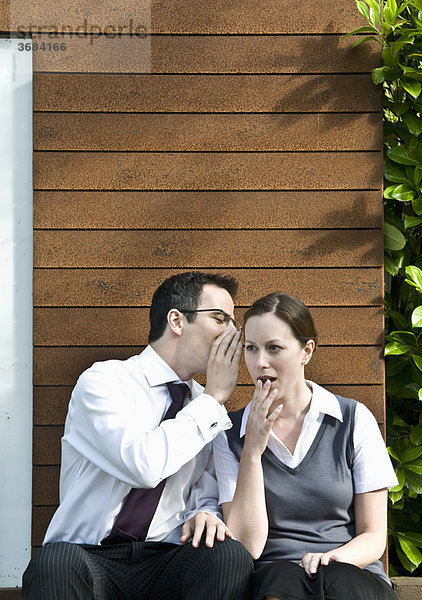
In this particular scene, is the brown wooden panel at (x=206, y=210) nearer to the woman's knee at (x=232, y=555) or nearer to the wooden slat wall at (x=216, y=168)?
the wooden slat wall at (x=216, y=168)

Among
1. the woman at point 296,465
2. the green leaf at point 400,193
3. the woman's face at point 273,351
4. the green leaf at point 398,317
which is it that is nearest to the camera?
the woman at point 296,465

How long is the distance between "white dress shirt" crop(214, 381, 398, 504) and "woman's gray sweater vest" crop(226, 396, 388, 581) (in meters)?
0.02

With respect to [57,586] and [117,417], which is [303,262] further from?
[57,586]

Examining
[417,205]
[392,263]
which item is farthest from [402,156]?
[392,263]

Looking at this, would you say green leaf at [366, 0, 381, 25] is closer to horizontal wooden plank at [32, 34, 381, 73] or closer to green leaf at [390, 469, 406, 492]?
horizontal wooden plank at [32, 34, 381, 73]

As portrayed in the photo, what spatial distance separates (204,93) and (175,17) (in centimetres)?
32

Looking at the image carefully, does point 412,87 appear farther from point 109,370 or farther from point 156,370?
point 109,370

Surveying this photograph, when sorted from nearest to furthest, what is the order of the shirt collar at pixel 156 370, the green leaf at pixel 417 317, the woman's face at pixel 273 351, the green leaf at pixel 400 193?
the woman's face at pixel 273 351 < the shirt collar at pixel 156 370 < the green leaf at pixel 417 317 < the green leaf at pixel 400 193

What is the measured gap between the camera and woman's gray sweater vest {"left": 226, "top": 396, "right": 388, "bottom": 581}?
2.17 meters

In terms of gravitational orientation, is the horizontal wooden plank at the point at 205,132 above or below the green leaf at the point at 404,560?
above

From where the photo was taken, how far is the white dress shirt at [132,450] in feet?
6.98

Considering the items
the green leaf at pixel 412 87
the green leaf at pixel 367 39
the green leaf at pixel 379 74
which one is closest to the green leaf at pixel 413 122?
the green leaf at pixel 412 87

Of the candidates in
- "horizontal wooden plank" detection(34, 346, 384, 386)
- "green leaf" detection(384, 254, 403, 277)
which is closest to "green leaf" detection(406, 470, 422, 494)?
"horizontal wooden plank" detection(34, 346, 384, 386)

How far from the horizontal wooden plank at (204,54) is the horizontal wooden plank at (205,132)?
0.19m
